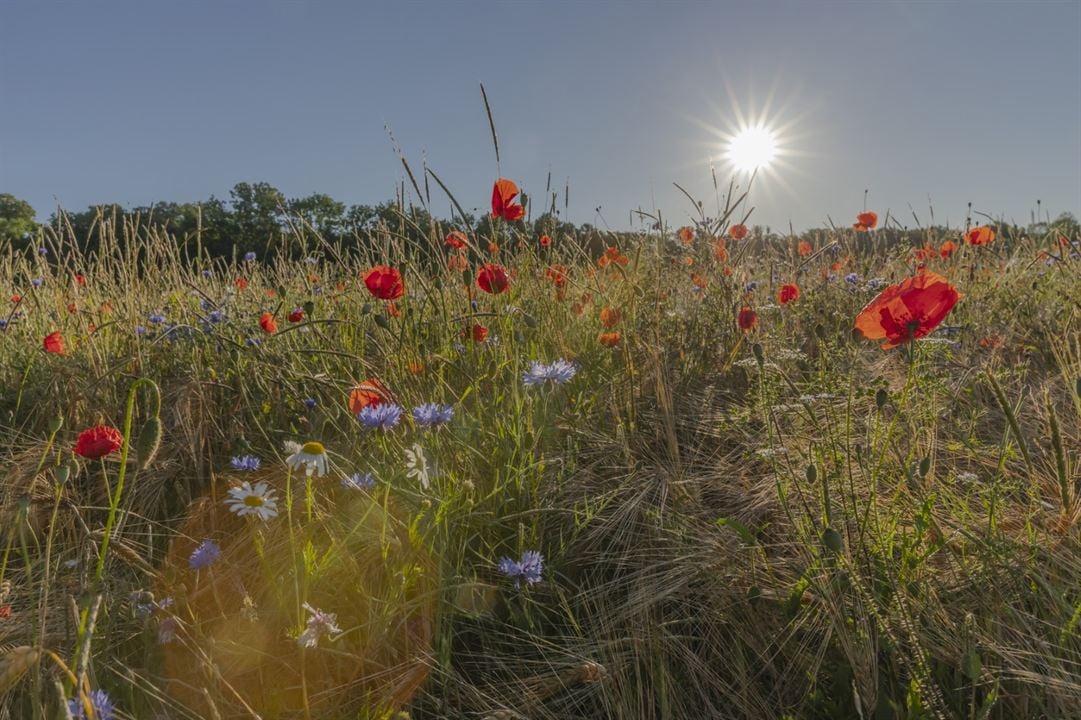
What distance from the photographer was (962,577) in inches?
49.5

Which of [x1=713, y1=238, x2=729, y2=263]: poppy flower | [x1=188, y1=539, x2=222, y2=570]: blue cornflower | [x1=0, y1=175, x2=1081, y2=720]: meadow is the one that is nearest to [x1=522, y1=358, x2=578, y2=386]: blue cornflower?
[x1=0, y1=175, x2=1081, y2=720]: meadow

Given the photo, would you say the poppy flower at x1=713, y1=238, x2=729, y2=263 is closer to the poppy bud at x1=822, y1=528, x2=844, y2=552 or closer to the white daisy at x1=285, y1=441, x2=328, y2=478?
the poppy bud at x1=822, y1=528, x2=844, y2=552

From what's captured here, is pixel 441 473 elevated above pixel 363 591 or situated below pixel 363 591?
above

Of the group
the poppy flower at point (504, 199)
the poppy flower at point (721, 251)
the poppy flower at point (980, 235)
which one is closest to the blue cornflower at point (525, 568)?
the poppy flower at point (504, 199)

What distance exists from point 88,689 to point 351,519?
0.75 meters

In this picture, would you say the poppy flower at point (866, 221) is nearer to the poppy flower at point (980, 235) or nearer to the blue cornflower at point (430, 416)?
the poppy flower at point (980, 235)

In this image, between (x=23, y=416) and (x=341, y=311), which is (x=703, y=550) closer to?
(x=341, y=311)

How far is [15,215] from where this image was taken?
39.6m

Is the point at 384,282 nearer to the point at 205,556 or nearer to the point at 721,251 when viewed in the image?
the point at 205,556

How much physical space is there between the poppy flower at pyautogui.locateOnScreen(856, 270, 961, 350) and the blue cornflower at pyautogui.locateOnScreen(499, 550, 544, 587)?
792 mm

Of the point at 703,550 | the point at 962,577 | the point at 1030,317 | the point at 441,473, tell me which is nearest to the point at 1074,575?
the point at 962,577

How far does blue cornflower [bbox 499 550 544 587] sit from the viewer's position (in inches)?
52.0

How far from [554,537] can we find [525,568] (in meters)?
0.24

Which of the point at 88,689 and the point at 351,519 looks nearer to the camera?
the point at 88,689
